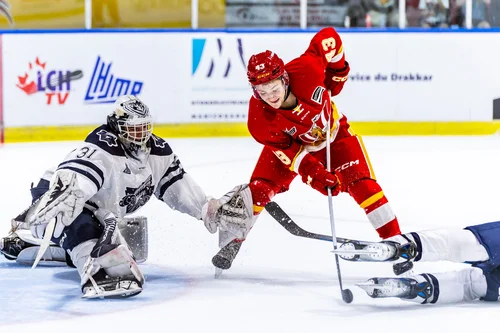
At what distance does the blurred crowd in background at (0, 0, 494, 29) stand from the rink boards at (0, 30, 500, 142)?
0.20 meters

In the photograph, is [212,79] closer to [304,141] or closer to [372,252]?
[304,141]

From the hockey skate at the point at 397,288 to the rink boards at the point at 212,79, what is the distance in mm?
5466

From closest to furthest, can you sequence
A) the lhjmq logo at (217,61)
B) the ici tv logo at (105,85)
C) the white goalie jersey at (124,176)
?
the white goalie jersey at (124,176) → the ici tv logo at (105,85) → the lhjmq logo at (217,61)

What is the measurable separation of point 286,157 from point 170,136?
4.62 m

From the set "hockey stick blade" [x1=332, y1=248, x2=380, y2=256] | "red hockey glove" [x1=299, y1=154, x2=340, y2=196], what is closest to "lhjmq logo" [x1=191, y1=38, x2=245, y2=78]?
"red hockey glove" [x1=299, y1=154, x2=340, y2=196]

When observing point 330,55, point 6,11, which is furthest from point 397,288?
point 6,11

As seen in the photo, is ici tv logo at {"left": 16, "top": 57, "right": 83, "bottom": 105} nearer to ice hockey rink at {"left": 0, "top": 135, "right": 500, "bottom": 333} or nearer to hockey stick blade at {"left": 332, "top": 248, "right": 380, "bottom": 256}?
ice hockey rink at {"left": 0, "top": 135, "right": 500, "bottom": 333}

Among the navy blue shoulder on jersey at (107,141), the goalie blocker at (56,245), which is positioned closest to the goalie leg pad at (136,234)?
the goalie blocker at (56,245)

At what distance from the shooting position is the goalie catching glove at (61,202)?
3.34m

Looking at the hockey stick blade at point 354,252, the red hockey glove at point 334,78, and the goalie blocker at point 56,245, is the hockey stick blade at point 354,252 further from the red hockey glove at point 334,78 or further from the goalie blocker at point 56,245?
the red hockey glove at point 334,78

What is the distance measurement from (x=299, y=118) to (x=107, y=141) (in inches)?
31.8

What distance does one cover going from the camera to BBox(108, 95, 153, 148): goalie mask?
140 inches

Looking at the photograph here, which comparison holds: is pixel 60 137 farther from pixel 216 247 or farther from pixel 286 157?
pixel 286 157

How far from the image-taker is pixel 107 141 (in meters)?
3.61
